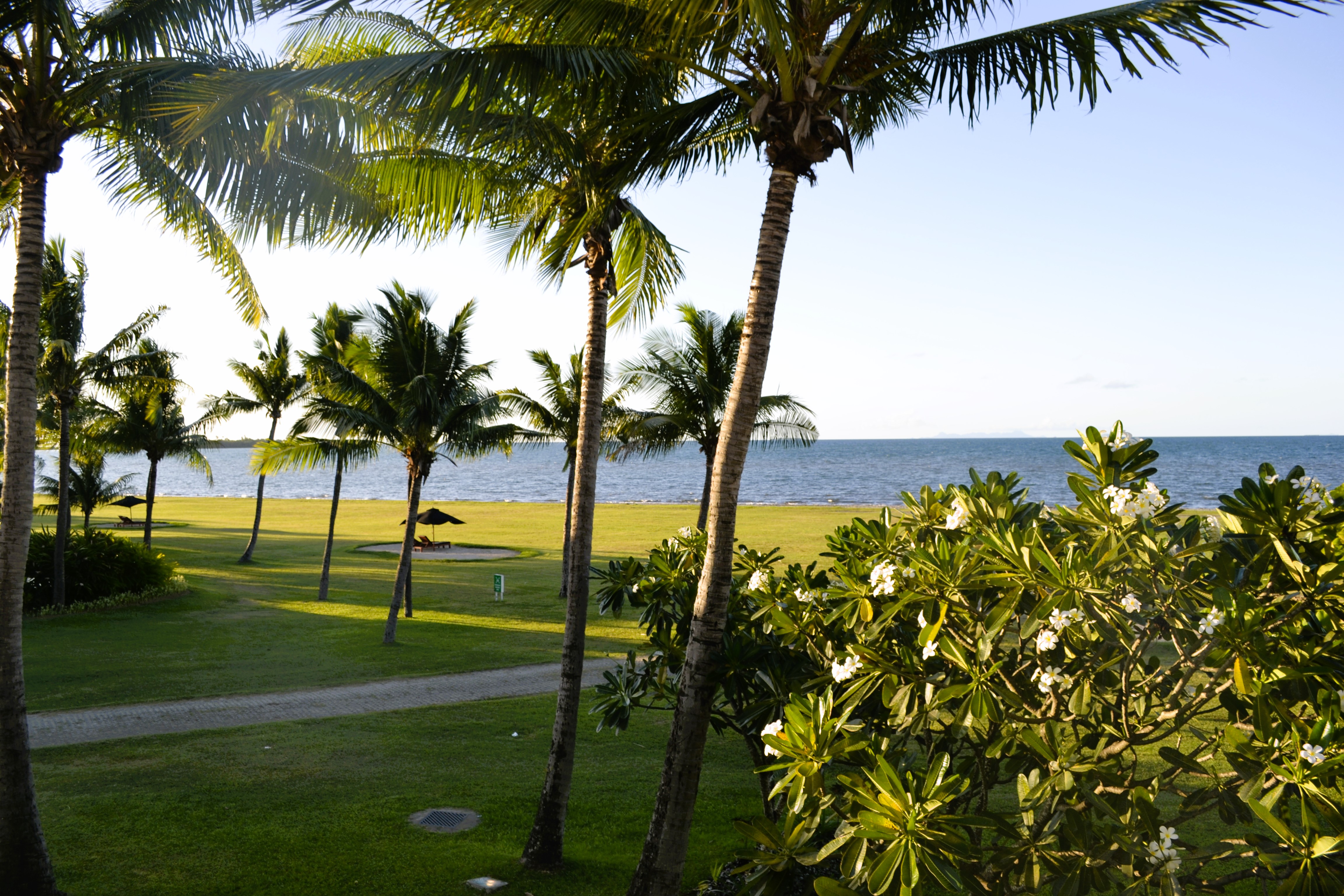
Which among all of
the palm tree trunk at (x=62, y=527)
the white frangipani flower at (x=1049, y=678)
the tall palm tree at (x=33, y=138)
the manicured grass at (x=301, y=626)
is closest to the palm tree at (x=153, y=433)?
the manicured grass at (x=301, y=626)

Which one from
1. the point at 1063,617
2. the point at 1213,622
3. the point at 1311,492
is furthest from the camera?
the point at 1311,492

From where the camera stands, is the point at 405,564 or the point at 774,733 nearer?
the point at 774,733

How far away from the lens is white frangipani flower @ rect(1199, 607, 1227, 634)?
157 inches

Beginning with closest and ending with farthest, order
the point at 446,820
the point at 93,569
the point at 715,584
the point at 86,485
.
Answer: the point at 715,584 → the point at 446,820 → the point at 93,569 → the point at 86,485

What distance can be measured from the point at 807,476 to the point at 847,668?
4185 inches

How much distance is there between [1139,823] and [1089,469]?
1.81 metres

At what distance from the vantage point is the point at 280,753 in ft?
34.3

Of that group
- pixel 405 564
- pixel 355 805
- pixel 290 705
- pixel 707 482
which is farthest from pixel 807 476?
pixel 355 805

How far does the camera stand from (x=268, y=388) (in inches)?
1093

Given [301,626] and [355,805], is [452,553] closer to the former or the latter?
[301,626]

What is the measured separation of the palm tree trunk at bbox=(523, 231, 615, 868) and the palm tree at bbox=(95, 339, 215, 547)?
21710 millimetres

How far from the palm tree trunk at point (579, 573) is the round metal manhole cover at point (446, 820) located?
3.08 ft

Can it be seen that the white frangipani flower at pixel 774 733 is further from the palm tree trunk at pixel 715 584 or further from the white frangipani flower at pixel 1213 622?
the white frangipani flower at pixel 1213 622

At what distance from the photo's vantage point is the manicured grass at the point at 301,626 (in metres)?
14.2
